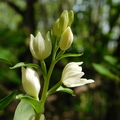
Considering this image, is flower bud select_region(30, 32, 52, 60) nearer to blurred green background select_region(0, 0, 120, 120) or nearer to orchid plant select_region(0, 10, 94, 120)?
orchid plant select_region(0, 10, 94, 120)

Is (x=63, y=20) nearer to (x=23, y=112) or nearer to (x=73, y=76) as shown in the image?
(x=73, y=76)

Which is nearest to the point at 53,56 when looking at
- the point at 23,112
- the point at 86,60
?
the point at 23,112

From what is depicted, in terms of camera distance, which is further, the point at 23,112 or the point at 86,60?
the point at 86,60

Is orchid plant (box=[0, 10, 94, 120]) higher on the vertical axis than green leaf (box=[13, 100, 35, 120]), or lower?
higher

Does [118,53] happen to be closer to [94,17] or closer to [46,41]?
[94,17]

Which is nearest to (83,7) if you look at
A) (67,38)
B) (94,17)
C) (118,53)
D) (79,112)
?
(94,17)

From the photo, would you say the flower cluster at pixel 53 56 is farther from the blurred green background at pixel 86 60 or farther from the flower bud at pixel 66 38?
the blurred green background at pixel 86 60

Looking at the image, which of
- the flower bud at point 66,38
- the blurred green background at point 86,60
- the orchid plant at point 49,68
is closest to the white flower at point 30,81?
the orchid plant at point 49,68

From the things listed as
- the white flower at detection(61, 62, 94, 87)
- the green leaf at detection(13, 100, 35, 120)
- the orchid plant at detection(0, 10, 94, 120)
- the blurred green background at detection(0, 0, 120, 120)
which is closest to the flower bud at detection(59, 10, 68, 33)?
the orchid plant at detection(0, 10, 94, 120)
